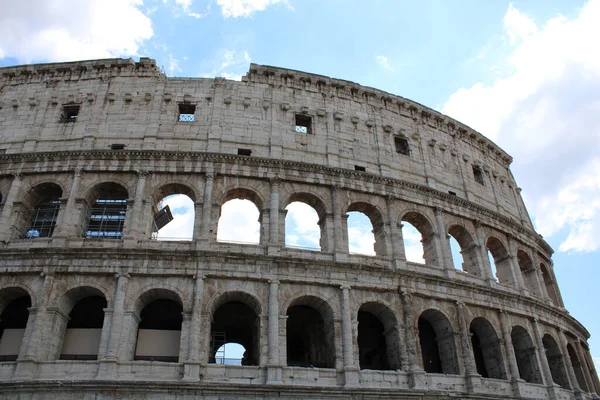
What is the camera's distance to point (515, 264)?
22.7m

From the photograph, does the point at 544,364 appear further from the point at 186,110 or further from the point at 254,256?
the point at 186,110

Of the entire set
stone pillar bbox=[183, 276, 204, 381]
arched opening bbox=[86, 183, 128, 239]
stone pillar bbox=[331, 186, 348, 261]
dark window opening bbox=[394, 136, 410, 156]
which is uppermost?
dark window opening bbox=[394, 136, 410, 156]

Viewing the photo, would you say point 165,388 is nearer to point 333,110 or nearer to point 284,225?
point 284,225

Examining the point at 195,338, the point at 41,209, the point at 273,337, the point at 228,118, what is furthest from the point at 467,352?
the point at 41,209

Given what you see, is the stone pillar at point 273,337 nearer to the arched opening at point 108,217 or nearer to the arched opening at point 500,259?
the arched opening at point 108,217

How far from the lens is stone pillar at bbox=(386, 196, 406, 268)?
18.6m

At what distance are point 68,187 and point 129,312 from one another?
19.5 ft

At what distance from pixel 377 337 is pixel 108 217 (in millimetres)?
12123

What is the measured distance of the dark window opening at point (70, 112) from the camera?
21.1m

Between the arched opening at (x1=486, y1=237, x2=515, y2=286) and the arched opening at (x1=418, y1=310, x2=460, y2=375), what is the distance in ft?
17.4

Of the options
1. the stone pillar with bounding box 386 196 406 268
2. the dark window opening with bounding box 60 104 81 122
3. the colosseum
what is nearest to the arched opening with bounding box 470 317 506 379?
the colosseum

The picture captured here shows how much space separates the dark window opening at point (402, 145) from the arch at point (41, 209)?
1464 cm

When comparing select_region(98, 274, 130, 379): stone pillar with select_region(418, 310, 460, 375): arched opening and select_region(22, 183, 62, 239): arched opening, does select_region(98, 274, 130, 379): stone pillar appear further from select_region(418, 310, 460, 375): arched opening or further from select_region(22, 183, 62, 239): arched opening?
select_region(418, 310, 460, 375): arched opening

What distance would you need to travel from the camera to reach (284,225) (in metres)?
18.1
